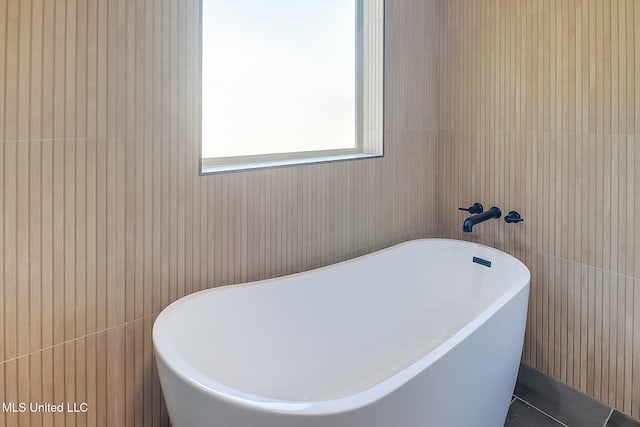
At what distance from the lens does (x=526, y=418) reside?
79.9 inches

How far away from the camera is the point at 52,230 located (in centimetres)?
133

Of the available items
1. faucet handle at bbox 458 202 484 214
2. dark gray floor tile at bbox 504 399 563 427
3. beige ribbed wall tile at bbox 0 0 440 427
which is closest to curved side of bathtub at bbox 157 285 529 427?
dark gray floor tile at bbox 504 399 563 427

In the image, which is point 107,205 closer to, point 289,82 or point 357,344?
point 289,82

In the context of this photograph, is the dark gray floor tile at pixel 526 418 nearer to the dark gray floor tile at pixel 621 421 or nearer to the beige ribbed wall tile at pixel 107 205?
the dark gray floor tile at pixel 621 421

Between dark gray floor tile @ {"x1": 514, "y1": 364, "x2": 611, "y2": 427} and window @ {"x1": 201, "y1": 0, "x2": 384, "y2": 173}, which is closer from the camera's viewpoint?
window @ {"x1": 201, "y1": 0, "x2": 384, "y2": 173}

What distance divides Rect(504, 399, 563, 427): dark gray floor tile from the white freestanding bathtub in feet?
0.97

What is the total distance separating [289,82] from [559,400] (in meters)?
2.12

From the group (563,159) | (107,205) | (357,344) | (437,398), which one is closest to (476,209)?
(563,159)

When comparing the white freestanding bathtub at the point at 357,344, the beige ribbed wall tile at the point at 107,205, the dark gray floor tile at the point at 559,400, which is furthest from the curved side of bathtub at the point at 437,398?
the dark gray floor tile at the point at 559,400

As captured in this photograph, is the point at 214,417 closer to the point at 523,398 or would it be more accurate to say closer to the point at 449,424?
the point at 449,424

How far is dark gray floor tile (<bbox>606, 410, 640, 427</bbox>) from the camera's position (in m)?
1.92

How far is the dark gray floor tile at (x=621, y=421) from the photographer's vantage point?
1.92m

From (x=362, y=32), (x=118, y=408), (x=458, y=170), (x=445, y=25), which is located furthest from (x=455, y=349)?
(x=445, y=25)

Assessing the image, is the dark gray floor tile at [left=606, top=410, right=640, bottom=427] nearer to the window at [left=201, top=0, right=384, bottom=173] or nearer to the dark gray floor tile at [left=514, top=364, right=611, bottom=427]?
the dark gray floor tile at [left=514, top=364, right=611, bottom=427]
